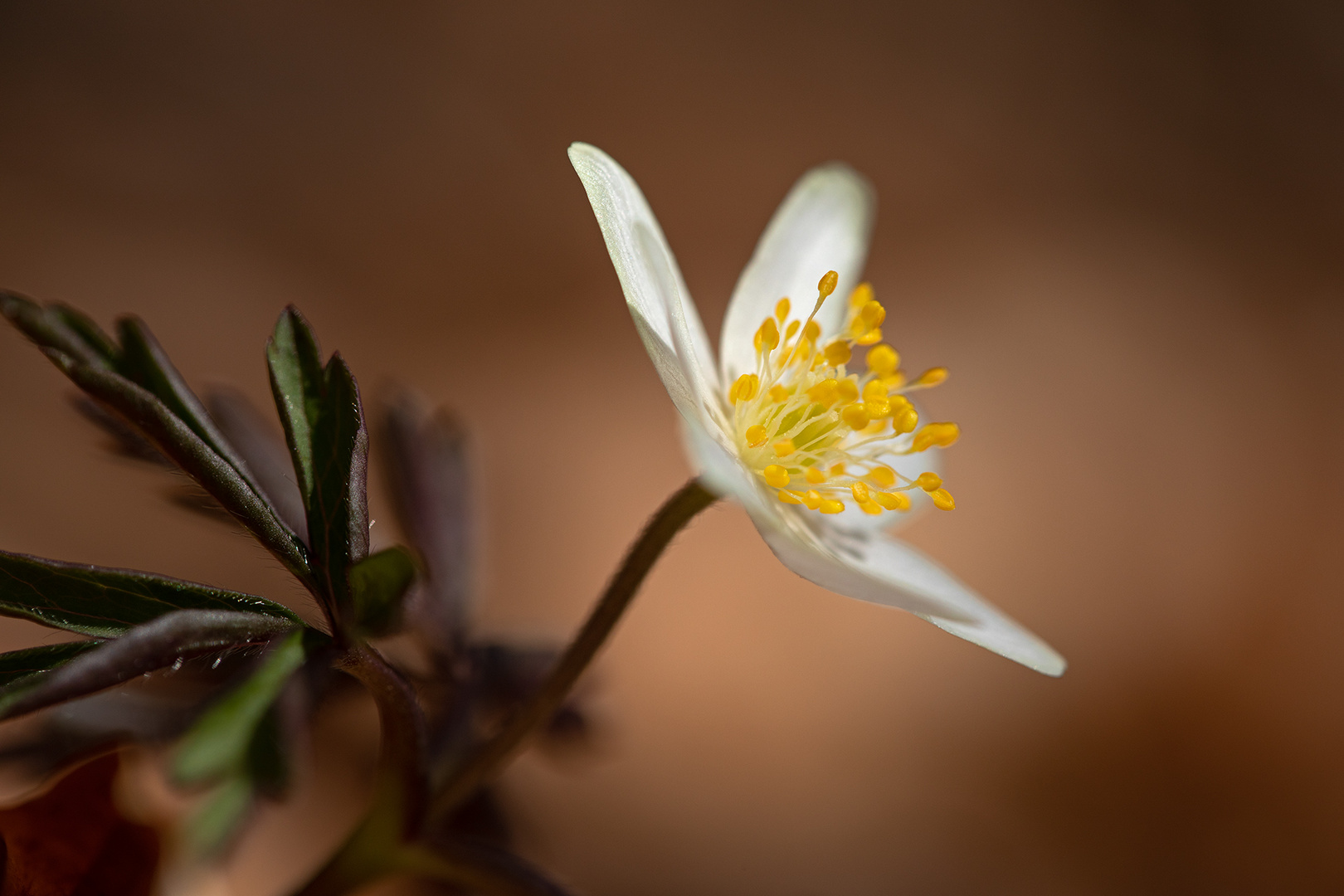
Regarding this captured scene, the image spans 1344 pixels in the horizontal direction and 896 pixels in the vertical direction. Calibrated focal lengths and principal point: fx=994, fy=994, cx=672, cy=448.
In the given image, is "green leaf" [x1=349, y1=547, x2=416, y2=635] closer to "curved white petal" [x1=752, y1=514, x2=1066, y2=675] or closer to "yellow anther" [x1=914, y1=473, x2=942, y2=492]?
"curved white petal" [x1=752, y1=514, x2=1066, y2=675]

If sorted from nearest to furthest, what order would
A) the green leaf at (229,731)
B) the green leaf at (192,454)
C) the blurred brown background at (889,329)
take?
the green leaf at (229,731), the green leaf at (192,454), the blurred brown background at (889,329)

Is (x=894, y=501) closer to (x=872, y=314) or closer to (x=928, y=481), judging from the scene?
(x=928, y=481)

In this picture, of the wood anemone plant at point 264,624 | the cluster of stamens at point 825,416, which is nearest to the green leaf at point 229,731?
the wood anemone plant at point 264,624

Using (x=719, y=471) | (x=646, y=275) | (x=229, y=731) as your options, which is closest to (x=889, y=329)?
(x=646, y=275)

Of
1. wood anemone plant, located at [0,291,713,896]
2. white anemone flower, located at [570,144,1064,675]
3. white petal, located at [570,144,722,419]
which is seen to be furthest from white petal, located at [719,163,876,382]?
wood anemone plant, located at [0,291,713,896]

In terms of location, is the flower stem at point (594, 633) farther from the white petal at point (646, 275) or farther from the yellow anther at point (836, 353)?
the yellow anther at point (836, 353)

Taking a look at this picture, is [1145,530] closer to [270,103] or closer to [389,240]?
[389,240]
